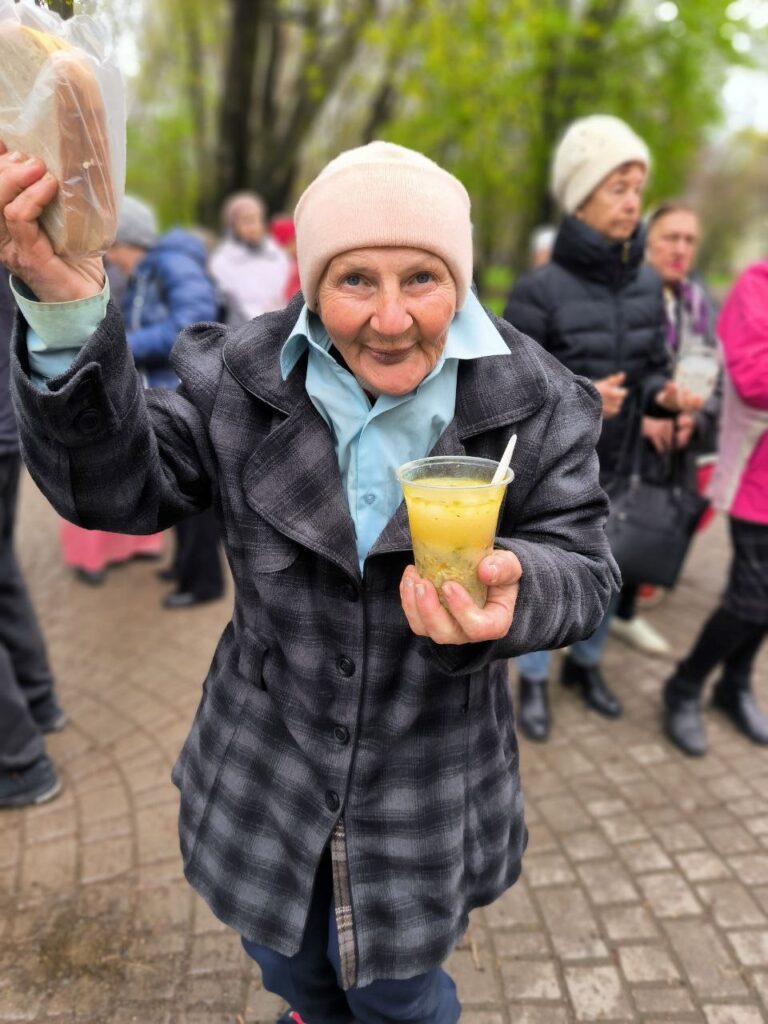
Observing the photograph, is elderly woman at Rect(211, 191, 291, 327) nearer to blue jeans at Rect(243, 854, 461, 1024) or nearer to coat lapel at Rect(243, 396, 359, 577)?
coat lapel at Rect(243, 396, 359, 577)

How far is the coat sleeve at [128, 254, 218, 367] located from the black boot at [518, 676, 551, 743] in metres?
2.48

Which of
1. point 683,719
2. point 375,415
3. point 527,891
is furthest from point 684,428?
point 375,415

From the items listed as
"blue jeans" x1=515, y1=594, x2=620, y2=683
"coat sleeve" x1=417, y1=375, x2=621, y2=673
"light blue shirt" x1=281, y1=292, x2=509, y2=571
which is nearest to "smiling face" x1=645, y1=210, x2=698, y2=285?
"blue jeans" x1=515, y1=594, x2=620, y2=683

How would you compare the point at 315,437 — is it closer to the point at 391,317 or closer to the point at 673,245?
the point at 391,317

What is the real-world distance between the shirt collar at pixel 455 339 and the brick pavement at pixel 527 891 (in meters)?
1.91

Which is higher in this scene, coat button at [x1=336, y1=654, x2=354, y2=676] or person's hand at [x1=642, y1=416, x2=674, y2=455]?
coat button at [x1=336, y1=654, x2=354, y2=676]

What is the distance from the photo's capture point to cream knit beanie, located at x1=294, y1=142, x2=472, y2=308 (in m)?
1.32

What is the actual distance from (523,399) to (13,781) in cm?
260

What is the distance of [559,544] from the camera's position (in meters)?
1.44

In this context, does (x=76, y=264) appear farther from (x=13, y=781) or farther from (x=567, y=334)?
(x=13, y=781)

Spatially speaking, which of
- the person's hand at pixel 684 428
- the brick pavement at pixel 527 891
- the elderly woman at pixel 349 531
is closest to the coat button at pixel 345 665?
the elderly woman at pixel 349 531

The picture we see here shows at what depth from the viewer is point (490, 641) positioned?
1294 millimetres

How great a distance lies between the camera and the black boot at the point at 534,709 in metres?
3.55

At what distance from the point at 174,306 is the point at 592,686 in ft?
9.40
